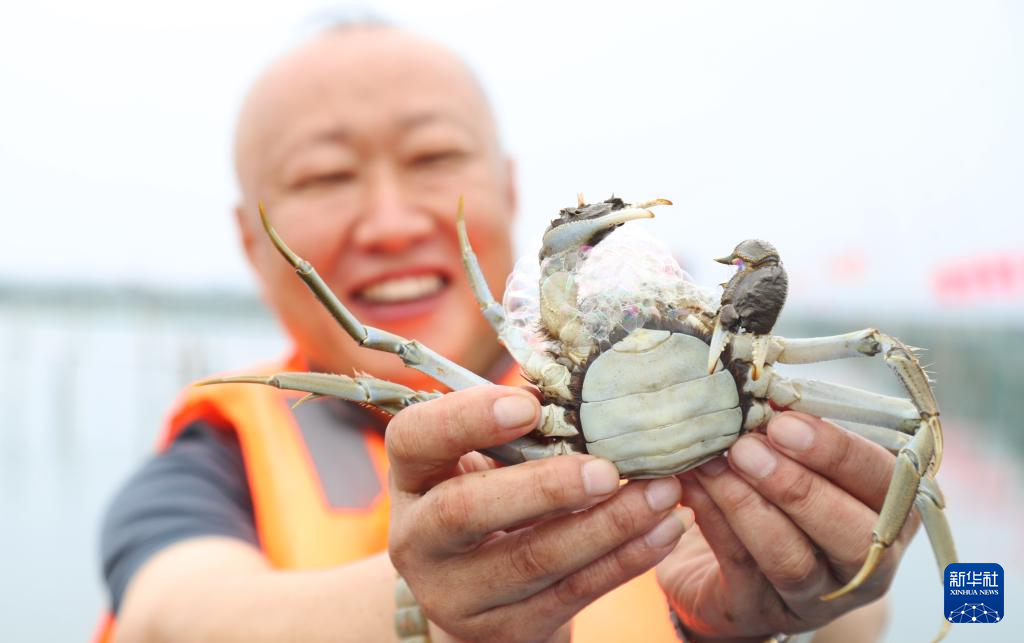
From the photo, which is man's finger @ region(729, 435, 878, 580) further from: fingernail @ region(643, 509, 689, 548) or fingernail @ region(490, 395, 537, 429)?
fingernail @ region(490, 395, 537, 429)

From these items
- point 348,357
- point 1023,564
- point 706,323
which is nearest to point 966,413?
point 1023,564

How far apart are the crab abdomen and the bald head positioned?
120 centimetres

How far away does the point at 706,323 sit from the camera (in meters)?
1.11

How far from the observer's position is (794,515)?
1093 mm

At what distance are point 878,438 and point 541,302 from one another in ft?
1.73

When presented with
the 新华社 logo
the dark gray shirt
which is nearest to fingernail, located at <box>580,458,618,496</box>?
the 新华社 logo

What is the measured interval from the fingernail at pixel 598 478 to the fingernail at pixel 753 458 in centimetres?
18

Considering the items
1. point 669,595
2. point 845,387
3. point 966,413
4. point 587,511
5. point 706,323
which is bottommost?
point 966,413

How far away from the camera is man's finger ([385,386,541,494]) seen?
970 mm

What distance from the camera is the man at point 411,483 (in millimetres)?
1047

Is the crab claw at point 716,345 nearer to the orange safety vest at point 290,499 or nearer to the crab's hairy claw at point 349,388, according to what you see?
the crab's hairy claw at point 349,388

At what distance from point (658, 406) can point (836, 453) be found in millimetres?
245

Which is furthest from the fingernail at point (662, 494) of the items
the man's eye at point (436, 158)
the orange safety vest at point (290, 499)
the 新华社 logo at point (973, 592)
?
the man's eye at point (436, 158)

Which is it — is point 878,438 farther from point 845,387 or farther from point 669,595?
point 669,595
